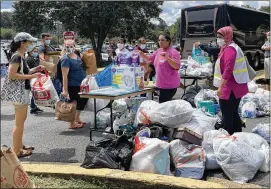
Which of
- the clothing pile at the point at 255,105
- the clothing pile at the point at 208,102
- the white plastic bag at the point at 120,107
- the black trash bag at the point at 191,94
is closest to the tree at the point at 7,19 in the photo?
the black trash bag at the point at 191,94

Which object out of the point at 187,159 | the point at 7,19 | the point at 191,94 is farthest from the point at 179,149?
the point at 7,19

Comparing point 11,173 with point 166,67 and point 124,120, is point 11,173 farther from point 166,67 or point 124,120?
point 166,67

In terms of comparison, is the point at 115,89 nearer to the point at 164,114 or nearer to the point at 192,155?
the point at 164,114

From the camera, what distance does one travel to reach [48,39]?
7.93 metres

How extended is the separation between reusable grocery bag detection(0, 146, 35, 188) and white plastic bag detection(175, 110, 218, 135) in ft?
7.07

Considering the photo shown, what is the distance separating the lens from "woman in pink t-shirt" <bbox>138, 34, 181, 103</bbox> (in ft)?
17.1

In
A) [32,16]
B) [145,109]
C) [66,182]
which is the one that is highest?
[32,16]

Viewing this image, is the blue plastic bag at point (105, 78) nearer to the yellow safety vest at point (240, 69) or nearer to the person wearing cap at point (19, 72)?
the person wearing cap at point (19, 72)

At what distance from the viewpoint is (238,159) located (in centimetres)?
382

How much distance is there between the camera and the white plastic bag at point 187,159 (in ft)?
12.8

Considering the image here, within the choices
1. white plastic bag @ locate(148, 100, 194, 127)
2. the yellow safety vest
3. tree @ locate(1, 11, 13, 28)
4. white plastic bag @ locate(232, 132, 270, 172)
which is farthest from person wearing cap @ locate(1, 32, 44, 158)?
tree @ locate(1, 11, 13, 28)

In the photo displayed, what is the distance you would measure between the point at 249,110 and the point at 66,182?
14.5ft

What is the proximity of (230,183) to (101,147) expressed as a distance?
1421 mm

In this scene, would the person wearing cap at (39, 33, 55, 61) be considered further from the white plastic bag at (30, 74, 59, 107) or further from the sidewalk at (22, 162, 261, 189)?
the sidewalk at (22, 162, 261, 189)
